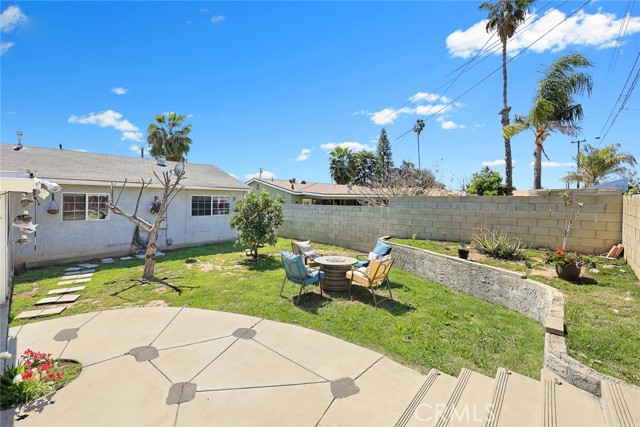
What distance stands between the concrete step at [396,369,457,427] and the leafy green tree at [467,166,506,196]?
643 inches

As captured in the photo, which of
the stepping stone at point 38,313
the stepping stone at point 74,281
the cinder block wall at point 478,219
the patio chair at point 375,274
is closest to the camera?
the stepping stone at point 38,313

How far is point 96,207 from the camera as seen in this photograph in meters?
10.3

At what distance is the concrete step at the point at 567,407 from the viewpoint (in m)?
2.26

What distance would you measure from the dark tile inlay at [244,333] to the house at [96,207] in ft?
24.5

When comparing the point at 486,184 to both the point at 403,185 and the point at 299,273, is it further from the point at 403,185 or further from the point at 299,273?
the point at 299,273

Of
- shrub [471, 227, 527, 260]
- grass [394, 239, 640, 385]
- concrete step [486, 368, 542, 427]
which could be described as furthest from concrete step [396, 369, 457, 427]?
shrub [471, 227, 527, 260]

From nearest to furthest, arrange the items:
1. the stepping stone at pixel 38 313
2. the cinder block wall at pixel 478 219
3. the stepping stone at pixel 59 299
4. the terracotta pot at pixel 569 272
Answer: the stepping stone at pixel 38 313 < the terracotta pot at pixel 569 272 < the stepping stone at pixel 59 299 < the cinder block wall at pixel 478 219

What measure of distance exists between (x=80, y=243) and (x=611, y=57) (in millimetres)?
19447

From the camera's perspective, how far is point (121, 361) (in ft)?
12.4

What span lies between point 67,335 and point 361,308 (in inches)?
203

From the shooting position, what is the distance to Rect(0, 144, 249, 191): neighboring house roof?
948cm

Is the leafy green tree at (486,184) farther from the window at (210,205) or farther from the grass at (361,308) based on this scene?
the window at (210,205)

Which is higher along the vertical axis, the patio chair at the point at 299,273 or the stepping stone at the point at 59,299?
the patio chair at the point at 299,273

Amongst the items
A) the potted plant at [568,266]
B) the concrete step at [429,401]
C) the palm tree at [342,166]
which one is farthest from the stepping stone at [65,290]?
the palm tree at [342,166]
